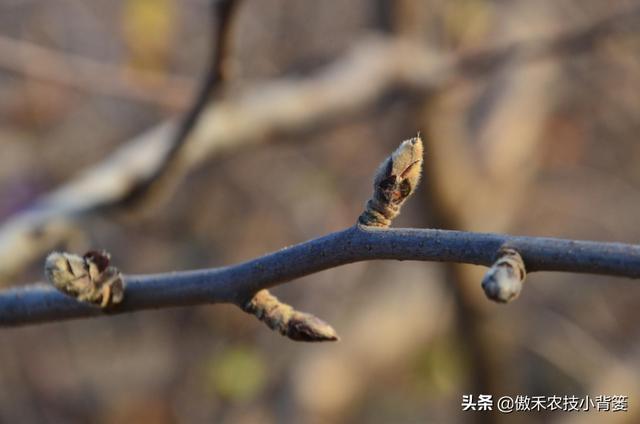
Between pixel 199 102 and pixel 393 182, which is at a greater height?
pixel 199 102

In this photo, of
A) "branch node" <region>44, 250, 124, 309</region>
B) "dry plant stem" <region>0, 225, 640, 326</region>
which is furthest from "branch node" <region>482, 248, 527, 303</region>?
"branch node" <region>44, 250, 124, 309</region>

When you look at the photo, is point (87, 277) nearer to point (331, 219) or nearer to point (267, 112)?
point (267, 112)

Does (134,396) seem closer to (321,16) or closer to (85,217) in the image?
(321,16)

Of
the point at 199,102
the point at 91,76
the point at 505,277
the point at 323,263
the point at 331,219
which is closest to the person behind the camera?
the point at 505,277

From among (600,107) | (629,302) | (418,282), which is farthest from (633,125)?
(418,282)

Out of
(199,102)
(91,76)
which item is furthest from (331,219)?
(199,102)

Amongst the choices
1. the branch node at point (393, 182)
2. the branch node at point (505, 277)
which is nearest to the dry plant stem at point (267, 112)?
the branch node at point (393, 182)

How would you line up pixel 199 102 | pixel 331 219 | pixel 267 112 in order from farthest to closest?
pixel 331 219 < pixel 267 112 < pixel 199 102
